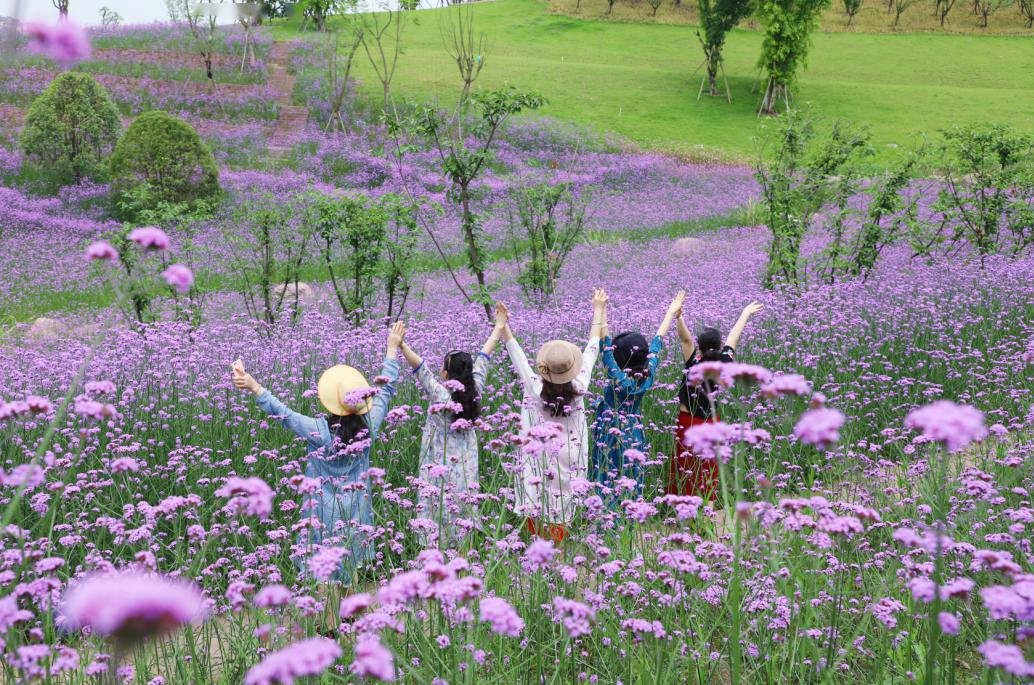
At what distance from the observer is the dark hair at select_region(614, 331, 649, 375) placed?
5.35 meters

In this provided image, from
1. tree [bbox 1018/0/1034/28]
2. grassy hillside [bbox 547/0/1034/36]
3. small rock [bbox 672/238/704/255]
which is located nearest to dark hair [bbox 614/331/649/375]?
small rock [bbox 672/238/704/255]

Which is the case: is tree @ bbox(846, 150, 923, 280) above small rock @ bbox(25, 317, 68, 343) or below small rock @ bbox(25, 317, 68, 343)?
above

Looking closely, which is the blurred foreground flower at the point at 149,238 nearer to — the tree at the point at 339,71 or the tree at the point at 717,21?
the tree at the point at 339,71

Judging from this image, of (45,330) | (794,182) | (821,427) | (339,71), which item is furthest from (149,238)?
(339,71)

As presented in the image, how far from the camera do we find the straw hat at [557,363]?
4.77 metres

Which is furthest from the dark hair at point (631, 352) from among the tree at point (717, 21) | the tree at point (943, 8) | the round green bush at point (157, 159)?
the tree at point (943, 8)

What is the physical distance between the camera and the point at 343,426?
4.54 m

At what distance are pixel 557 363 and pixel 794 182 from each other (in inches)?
340

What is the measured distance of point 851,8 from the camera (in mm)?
46188

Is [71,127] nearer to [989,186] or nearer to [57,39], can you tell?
[989,186]

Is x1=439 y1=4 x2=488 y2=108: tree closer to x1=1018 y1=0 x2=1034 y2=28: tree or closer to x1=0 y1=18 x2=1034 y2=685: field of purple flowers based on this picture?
x1=0 y1=18 x2=1034 y2=685: field of purple flowers

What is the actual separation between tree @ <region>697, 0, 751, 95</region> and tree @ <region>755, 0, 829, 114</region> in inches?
47.3

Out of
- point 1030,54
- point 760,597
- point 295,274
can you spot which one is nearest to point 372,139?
point 295,274

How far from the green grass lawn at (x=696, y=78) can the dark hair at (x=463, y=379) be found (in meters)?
22.4
